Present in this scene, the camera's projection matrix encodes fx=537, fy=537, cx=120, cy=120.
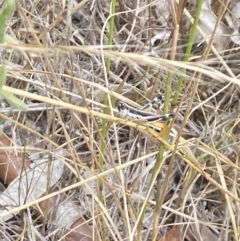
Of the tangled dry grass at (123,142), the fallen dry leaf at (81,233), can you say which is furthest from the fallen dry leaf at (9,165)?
the fallen dry leaf at (81,233)

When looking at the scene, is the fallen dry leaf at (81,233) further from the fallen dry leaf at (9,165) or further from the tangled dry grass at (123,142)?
the fallen dry leaf at (9,165)

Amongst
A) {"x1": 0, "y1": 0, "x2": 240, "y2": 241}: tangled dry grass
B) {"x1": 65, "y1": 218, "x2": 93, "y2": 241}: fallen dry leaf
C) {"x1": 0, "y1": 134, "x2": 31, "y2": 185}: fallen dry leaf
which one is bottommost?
{"x1": 65, "y1": 218, "x2": 93, "y2": 241}: fallen dry leaf

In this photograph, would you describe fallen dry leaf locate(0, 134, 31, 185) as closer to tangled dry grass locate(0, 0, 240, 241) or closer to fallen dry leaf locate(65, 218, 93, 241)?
tangled dry grass locate(0, 0, 240, 241)

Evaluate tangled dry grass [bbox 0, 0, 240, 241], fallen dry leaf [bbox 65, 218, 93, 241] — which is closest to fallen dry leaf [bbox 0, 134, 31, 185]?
tangled dry grass [bbox 0, 0, 240, 241]

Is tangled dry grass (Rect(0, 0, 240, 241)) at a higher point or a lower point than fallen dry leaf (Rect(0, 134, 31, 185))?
higher

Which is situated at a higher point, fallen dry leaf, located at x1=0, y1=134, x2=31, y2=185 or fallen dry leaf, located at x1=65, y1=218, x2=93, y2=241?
fallen dry leaf, located at x1=0, y1=134, x2=31, y2=185

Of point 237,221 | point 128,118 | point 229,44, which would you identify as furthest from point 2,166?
point 229,44

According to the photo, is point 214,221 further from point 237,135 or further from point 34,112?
point 34,112

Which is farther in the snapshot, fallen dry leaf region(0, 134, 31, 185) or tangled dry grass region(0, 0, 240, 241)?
fallen dry leaf region(0, 134, 31, 185)

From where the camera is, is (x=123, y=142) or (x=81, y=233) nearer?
(x=81, y=233)
